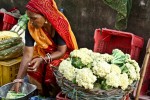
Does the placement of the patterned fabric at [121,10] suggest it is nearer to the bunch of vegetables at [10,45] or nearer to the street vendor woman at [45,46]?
the street vendor woman at [45,46]

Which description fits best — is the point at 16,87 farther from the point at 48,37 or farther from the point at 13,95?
the point at 48,37

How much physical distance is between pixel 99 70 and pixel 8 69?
6.42ft

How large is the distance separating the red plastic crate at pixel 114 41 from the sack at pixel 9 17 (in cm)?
208

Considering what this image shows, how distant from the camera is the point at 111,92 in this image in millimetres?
3207

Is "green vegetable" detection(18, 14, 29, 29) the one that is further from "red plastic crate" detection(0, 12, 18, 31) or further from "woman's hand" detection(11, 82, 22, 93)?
"woman's hand" detection(11, 82, 22, 93)

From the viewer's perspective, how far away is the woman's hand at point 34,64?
12.8ft

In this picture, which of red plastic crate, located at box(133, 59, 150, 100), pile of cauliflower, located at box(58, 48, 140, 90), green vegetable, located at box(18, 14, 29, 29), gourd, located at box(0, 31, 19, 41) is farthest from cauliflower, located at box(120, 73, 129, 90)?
green vegetable, located at box(18, 14, 29, 29)

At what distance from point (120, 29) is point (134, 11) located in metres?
0.33

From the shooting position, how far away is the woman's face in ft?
12.8

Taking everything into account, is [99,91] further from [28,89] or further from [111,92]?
[28,89]

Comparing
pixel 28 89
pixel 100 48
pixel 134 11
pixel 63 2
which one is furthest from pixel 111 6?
pixel 28 89

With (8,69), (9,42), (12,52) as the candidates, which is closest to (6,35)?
(9,42)

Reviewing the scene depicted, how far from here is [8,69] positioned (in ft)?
15.6

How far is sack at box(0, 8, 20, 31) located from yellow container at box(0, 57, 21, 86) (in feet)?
4.44
